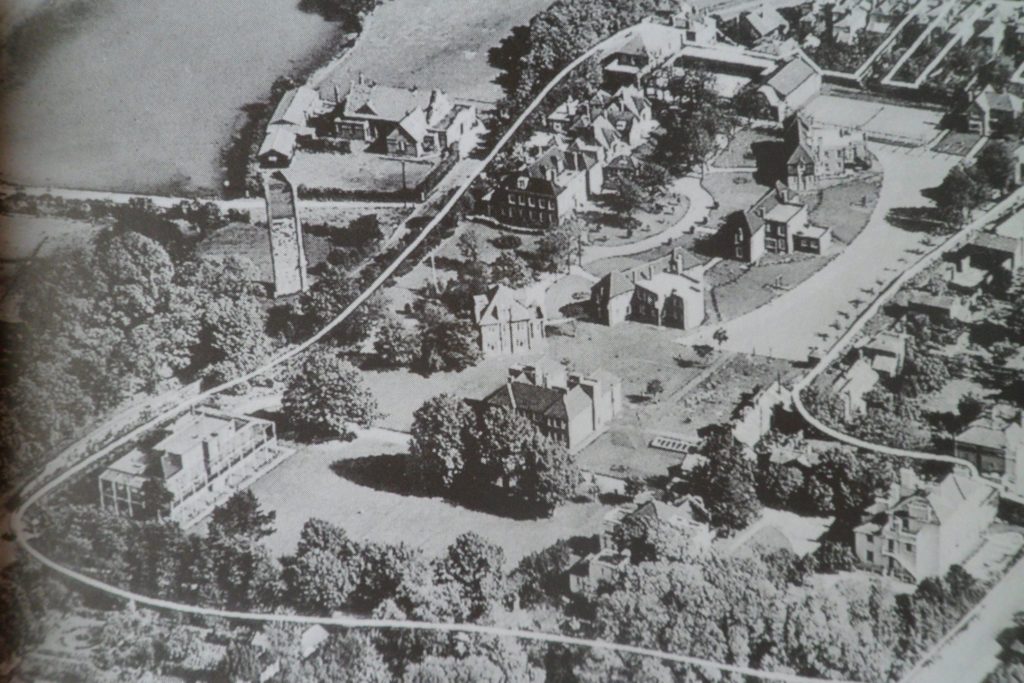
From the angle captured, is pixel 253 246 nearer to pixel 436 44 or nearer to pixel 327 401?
pixel 327 401

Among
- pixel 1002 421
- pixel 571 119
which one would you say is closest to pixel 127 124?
pixel 571 119

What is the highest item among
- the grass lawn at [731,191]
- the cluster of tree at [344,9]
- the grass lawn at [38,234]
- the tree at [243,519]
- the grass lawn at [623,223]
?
the cluster of tree at [344,9]

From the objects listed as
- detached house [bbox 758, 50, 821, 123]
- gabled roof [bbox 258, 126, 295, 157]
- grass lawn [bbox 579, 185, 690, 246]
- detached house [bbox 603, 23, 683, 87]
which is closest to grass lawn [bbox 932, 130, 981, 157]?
detached house [bbox 758, 50, 821, 123]

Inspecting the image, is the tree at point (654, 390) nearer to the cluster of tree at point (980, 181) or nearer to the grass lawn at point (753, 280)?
the grass lawn at point (753, 280)

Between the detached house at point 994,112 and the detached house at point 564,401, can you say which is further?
the detached house at point 994,112

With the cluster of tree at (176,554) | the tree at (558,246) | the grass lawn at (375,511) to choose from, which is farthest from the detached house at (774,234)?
the cluster of tree at (176,554)

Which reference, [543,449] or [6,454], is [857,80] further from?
[6,454]
